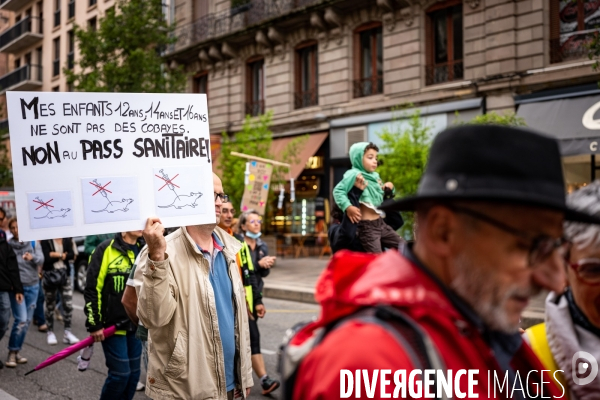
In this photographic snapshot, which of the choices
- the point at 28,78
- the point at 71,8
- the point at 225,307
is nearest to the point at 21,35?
the point at 28,78

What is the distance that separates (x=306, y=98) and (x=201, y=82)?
686 cm

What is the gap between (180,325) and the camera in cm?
343

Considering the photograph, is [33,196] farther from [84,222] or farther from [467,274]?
[467,274]

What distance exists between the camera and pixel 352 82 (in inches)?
794

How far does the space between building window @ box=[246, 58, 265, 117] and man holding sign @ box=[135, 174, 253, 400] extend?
66.8ft

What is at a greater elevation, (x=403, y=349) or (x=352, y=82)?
(x=352, y=82)

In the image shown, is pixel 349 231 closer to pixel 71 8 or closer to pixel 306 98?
pixel 306 98

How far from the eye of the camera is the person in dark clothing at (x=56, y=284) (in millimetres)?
8773

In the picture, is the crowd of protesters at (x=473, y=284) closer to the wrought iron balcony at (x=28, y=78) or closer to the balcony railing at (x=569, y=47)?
the balcony railing at (x=569, y=47)

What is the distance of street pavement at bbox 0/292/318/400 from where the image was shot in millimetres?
6234

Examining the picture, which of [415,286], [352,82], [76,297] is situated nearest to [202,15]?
[352,82]

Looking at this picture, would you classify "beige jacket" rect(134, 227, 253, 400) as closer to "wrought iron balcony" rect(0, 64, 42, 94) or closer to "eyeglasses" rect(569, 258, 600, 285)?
"eyeglasses" rect(569, 258, 600, 285)

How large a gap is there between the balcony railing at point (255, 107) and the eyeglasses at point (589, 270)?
2199cm

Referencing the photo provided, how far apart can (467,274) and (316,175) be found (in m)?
20.2
